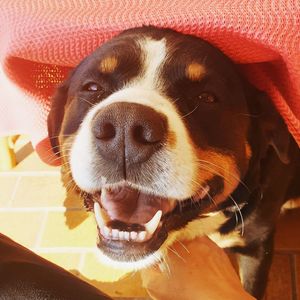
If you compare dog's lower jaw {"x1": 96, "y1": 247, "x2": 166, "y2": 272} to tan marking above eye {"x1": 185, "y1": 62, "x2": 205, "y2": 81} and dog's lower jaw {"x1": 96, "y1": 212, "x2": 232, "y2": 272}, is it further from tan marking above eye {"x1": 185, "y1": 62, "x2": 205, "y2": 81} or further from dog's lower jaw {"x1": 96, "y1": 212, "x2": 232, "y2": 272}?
tan marking above eye {"x1": 185, "y1": 62, "x2": 205, "y2": 81}

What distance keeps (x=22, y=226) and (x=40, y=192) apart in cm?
16

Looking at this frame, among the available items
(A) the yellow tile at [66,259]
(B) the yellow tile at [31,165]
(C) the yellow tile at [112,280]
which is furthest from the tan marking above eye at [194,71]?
(B) the yellow tile at [31,165]

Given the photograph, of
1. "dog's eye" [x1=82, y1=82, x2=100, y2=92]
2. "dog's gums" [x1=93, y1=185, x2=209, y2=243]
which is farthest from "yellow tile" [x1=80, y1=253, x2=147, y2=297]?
"dog's eye" [x1=82, y1=82, x2=100, y2=92]

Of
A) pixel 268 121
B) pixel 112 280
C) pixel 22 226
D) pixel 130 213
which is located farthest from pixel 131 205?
pixel 22 226

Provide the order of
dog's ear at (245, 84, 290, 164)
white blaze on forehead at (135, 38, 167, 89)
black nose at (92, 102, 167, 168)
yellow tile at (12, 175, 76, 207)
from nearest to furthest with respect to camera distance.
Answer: black nose at (92, 102, 167, 168) < white blaze on forehead at (135, 38, 167, 89) < dog's ear at (245, 84, 290, 164) < yellow tile at (12, 175, 76, 207)

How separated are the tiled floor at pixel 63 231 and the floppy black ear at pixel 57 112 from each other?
1.77 feet

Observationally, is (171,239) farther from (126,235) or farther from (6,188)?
(6,188)

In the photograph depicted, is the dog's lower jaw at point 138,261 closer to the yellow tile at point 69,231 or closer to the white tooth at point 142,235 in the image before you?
the white tooth at point 142,235

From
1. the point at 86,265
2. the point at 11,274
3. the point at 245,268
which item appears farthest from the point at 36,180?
the point at 11,274

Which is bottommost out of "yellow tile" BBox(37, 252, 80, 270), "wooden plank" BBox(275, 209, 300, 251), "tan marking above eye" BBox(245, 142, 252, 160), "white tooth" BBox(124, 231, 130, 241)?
"yellow tile" BBox(37, 252, 80, 270)

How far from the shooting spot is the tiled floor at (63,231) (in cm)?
147

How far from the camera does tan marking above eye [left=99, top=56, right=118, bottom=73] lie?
36.9 inches

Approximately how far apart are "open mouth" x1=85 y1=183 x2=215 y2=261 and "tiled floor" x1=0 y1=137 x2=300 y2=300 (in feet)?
1.85

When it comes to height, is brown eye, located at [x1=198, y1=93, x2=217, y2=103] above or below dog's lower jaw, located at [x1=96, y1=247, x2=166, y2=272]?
above
